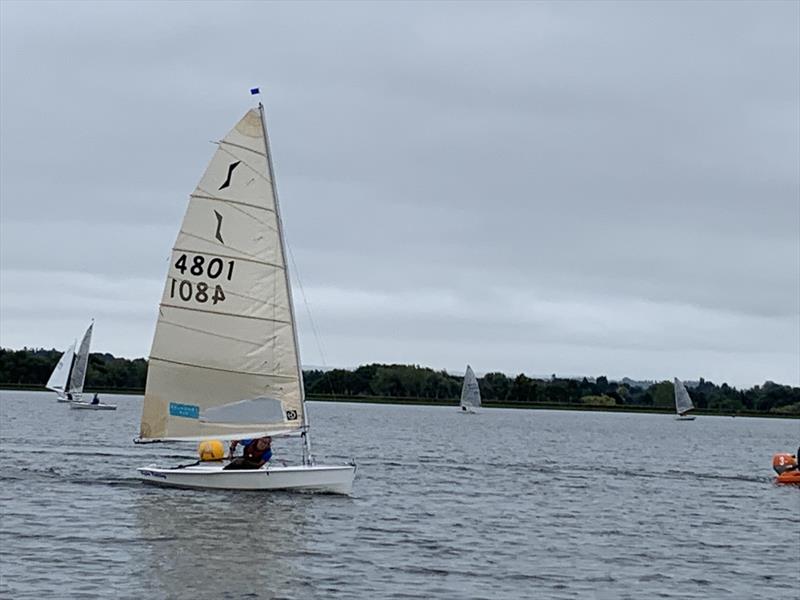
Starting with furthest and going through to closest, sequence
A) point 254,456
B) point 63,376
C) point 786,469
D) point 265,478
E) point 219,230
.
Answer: point 63,376, point 786,469, point 219,230, point 254,456, point 265,478

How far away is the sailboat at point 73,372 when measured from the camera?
392 feet

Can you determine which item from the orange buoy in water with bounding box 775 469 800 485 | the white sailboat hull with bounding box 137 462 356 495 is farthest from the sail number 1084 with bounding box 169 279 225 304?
the orange buoy in water with bounding box 775 469 800 485

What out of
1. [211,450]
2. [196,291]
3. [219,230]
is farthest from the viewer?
[211,450]

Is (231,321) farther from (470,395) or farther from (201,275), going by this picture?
(470,395)

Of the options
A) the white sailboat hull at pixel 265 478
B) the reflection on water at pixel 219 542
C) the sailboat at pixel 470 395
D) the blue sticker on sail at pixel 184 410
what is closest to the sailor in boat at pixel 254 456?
the white sailboat hull at pixel 265 478

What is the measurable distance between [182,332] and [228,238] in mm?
2858

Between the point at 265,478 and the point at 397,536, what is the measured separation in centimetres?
498

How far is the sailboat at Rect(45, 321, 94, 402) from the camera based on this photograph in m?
119

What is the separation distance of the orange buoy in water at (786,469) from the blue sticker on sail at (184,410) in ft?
87.3

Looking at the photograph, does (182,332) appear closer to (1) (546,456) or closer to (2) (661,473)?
(2) (661,473)

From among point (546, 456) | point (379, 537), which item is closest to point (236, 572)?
point (379, 537)

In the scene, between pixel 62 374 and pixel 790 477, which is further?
pixel 62 374

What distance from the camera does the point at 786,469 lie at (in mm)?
55312

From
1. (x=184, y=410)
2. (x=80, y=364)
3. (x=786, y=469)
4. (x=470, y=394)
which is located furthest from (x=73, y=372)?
(x=184, y=410)
